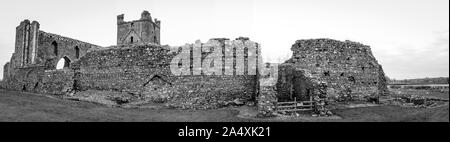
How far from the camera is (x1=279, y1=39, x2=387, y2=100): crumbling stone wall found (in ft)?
69.0

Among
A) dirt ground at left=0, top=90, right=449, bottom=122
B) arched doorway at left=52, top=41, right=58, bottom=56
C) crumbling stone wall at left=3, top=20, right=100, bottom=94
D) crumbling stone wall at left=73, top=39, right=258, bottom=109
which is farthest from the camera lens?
arched doorway at left=52, top=41, right=58, bottom=56

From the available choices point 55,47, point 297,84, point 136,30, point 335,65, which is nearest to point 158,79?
point 297,84

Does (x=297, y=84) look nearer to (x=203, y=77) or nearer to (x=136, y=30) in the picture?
(x=203, y=77)

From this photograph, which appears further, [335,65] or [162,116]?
[335,65]

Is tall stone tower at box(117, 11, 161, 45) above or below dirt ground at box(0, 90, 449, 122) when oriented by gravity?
above

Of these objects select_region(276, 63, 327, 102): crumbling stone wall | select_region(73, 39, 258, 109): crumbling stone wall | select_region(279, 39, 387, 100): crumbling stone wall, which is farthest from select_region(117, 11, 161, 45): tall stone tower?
select_region(276, 63, 327, 102): crumbling stone wall

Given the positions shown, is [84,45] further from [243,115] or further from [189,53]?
[243,115]

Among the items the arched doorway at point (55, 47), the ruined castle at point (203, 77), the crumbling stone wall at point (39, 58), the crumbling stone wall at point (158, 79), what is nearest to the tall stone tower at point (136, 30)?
the crumbling stone wall at point (39, 58)

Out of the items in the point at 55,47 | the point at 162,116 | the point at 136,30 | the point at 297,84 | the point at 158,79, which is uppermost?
the point at 136,30

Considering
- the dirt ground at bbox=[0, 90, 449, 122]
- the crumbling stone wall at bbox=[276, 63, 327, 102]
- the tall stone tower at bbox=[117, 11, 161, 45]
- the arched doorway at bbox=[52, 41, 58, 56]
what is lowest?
the dirt ground at bbox=[0, 90, 449, 122]

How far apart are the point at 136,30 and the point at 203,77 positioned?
32.7m

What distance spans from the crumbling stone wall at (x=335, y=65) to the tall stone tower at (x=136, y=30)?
3152 cm

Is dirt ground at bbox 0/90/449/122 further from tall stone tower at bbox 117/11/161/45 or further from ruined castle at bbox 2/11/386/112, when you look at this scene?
tall stone tower at bbox 117/11/161/45

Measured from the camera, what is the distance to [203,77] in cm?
1836
